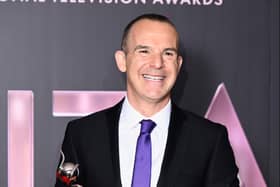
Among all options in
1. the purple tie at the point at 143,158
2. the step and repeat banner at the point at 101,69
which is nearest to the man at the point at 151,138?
the purple tie at the point at 143,158

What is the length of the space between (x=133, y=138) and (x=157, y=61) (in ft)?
0.70

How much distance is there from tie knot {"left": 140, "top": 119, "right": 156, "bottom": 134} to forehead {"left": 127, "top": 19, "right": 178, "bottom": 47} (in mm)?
209

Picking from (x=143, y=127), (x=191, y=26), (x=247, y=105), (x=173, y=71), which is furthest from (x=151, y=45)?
(x=247, y=105)

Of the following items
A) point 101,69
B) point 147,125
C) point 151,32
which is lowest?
point 147,125

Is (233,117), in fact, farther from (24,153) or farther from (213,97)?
(24,153)

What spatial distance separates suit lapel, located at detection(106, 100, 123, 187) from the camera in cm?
137

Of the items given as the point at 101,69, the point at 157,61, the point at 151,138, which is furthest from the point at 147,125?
the point at 101,69

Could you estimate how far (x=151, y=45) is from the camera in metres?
1.40

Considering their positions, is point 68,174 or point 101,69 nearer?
point 68,174

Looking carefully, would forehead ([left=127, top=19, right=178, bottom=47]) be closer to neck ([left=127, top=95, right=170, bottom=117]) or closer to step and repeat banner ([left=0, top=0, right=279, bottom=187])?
neck ([left=127, top=95, right=170, bottom=117])

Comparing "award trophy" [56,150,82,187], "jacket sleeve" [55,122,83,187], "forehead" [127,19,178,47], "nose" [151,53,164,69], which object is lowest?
"award trophy" [56,150,82,187]

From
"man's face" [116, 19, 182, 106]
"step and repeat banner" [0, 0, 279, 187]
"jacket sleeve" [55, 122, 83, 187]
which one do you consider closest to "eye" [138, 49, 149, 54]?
"man's face" [116, 19, 182, 106]

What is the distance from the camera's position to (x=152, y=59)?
141 centimetres

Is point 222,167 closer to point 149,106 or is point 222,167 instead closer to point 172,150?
point 172,150
